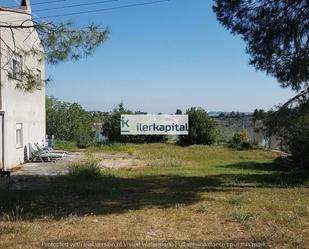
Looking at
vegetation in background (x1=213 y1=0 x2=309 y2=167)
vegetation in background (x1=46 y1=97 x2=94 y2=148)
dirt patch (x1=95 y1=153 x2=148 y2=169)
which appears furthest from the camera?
vegetation in background (x1=46 y1=97 x2=94 y2=148)

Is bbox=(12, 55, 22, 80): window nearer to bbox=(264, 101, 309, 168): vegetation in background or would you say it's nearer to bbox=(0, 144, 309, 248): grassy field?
bbox=(0, 144, 309, 248): grassy field

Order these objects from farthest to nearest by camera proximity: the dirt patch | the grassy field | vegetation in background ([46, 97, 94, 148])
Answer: vegetation in background ([46, 97, 94, 148]), the dirt patch, the grassy field

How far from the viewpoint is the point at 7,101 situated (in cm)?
2202

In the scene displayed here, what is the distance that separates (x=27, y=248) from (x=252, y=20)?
919cm

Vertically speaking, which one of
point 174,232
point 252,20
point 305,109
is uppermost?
point 252,20

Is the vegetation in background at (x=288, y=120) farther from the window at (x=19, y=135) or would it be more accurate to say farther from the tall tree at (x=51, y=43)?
the window at (x=19, y=135)

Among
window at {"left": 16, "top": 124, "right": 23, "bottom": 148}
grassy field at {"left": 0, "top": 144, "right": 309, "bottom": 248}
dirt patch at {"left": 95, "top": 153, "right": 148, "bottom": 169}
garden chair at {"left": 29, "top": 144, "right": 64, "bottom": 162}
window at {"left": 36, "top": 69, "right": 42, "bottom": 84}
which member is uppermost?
window at {"left": 36, "top": 69, "right": 42, "bottom": 84}

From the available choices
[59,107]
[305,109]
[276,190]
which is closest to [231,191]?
[276,190]

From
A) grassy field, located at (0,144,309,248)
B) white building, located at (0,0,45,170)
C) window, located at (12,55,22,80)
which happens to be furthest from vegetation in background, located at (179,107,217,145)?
window, located at (12,55,22,80)

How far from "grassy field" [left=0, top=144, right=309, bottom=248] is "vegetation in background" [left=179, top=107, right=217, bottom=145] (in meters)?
17.1

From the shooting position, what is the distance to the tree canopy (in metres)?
14.2

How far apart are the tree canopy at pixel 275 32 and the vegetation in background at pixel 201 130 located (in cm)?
2307

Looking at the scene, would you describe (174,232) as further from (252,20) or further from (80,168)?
(80,168)

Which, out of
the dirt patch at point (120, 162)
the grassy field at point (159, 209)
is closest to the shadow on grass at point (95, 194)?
the grassy field at point (159, 209)
